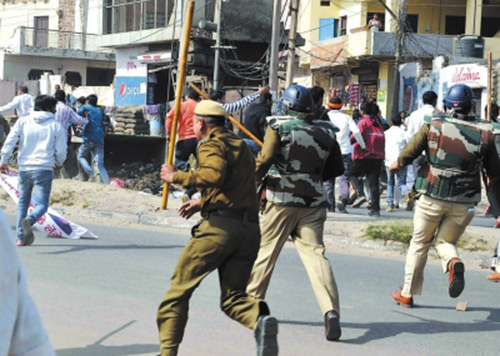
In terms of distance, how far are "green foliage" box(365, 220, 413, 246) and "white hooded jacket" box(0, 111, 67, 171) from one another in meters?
3.87

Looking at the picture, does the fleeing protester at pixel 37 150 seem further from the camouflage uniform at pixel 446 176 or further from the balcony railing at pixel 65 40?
the balcony railing at pixel 65 40

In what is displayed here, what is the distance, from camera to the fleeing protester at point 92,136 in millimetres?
15461

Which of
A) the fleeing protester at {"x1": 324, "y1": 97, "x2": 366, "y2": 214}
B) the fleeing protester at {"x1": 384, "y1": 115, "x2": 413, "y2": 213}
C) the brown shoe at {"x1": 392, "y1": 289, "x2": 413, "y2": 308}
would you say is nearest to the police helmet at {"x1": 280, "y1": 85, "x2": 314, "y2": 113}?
the brown shoe at {"x1": 392, "y1": 289, "x2": 413, "y2": 308}

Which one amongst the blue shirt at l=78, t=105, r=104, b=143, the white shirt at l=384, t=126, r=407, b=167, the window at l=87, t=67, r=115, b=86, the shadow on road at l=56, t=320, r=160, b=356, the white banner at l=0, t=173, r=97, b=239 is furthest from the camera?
the window at l=87, t=67, r=115, b=86

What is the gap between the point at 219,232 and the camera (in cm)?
508

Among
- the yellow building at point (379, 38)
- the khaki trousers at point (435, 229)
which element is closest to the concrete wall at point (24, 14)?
the yellow building at point (379, 38)

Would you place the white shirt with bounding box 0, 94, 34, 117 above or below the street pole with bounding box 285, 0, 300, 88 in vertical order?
below

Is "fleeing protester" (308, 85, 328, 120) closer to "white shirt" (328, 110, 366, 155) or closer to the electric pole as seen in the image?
"white shirt" (328, 110, 366, 155)

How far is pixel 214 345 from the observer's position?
232 inches

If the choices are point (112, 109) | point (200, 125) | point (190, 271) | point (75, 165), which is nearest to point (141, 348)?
point (190, 271)

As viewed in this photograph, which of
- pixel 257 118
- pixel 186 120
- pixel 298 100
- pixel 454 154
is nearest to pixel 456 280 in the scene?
pixel 454 154

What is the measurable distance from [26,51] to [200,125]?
1756 inches

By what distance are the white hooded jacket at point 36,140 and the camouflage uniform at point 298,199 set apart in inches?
156

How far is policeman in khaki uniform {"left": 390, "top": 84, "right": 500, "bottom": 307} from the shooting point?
675 cm
